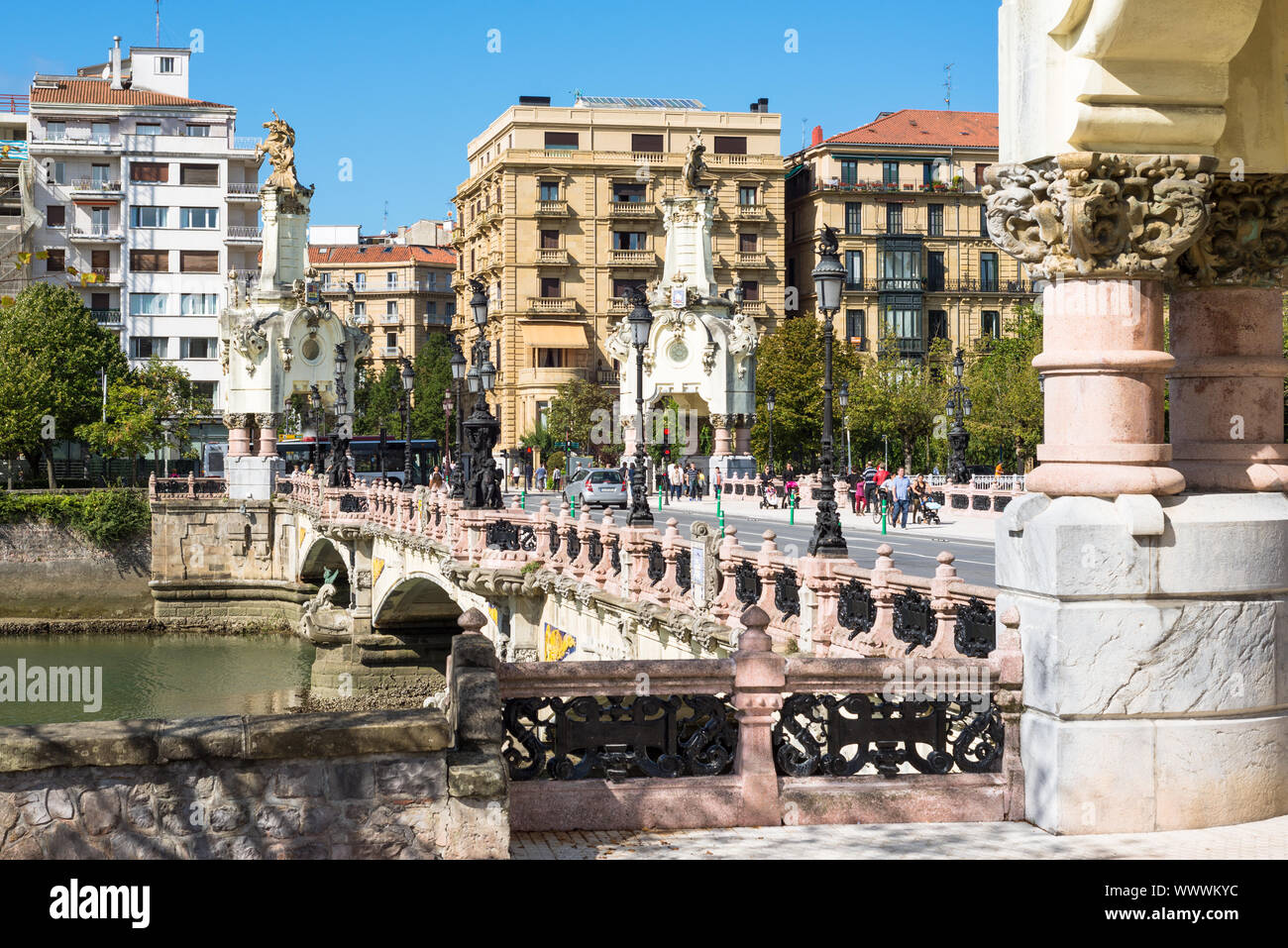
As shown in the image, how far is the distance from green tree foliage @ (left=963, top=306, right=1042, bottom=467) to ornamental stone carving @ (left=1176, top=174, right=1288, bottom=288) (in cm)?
4772

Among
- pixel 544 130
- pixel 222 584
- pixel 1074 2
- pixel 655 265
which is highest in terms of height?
pixel 544 130

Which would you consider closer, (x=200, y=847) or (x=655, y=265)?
(x=200, y=847)

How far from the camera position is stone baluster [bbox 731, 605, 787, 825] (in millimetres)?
7926

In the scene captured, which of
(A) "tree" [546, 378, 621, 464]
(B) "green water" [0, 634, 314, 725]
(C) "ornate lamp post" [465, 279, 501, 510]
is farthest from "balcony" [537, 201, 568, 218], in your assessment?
(C) "ornate lamp post" [465, 279, 501, 510]

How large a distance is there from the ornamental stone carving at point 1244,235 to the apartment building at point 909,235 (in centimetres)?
7566

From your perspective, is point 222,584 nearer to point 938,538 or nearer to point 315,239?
point 938,538

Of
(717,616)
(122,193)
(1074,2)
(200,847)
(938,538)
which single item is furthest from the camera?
(122,193)

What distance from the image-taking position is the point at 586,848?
24.4ft

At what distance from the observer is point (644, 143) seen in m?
84.5

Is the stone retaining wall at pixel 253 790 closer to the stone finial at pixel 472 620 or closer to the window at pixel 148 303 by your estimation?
the stone finial at pixel 472 620

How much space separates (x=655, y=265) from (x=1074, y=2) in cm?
7628

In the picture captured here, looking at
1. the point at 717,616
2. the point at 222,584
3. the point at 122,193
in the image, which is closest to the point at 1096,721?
the point at 717,616

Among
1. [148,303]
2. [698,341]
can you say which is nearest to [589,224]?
[148,303]

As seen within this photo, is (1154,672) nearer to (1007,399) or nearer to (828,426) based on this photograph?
(828,426)
